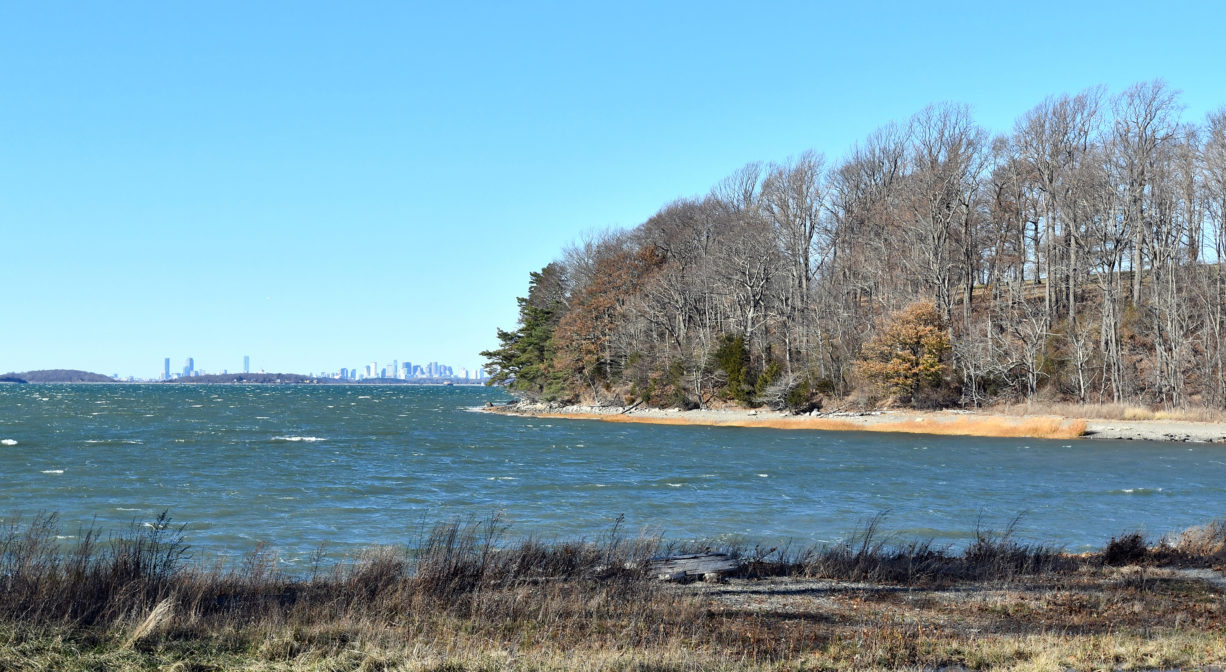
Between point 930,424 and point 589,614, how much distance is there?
170 feet

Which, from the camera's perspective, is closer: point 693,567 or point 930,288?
point 693,567

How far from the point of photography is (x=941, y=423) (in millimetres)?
57594

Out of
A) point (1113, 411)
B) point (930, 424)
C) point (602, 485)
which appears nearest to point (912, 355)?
point (930, 424)

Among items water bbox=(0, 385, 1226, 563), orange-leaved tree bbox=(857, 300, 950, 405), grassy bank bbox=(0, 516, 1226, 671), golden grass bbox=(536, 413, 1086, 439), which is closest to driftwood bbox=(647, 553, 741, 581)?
grassy bank bbox=(0, 516, 1226, 671)

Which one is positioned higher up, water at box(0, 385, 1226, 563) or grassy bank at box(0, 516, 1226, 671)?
grassy bank at box(0, 516, 1226, 671)

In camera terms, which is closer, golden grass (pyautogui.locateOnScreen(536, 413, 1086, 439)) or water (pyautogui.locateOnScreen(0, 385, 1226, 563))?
water (pyautogui.locateOnScreen(0, 385, 1226, 563))

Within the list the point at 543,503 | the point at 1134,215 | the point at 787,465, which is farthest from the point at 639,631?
the point at 1134,215

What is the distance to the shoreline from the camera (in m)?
48.9

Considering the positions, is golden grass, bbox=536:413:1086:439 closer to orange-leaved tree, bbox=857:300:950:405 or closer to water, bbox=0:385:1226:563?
water, bbox=0:385:1226:563

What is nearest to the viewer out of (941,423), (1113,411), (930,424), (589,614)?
(589,614)

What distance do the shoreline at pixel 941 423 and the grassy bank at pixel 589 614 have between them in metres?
40.2

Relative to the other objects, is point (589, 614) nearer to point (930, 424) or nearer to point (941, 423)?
point (941, 423)

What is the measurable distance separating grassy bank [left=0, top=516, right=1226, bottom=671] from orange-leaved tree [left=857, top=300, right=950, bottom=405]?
49.8 m

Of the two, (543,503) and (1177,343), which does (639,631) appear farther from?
(1177,343)
